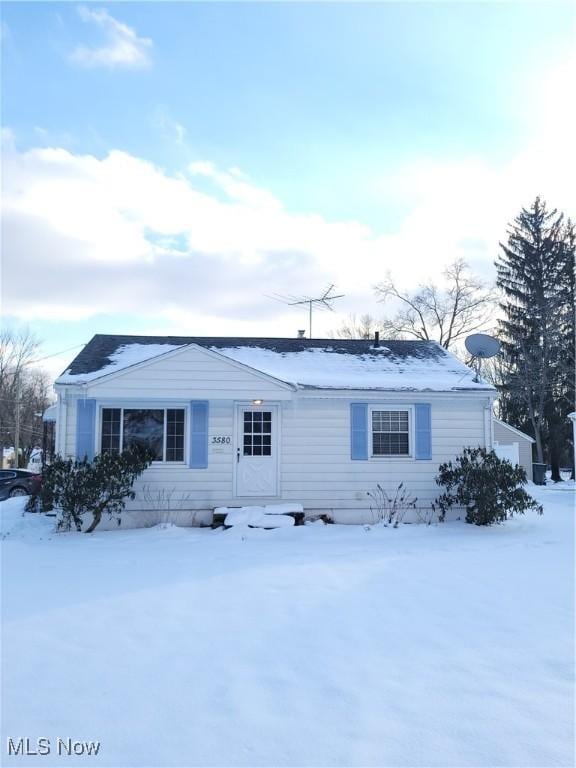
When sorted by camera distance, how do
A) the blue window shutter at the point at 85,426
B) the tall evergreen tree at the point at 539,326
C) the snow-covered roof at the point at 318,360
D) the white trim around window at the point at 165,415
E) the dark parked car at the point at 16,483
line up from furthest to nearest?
1. the tall evergreen tree at the point at 539,326
2. the dark parked car at the point at 16,483
3. the snow-covered roof at the point at 318,360
4. the white trim around window at the point at 165,415
5. the blue window shutter at the point at 85,426

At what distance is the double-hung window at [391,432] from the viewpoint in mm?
11758

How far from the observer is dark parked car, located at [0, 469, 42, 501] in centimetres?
1767

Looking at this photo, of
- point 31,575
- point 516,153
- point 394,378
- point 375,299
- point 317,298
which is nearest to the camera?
point 31,575

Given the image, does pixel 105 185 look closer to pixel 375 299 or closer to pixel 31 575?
pixel 31 575

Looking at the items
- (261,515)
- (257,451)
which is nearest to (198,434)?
(257,451)

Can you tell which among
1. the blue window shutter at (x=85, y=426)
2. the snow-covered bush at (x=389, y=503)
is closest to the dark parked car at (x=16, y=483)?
the blue window shutter at (x=85, y=426)

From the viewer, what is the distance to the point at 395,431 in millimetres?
11836

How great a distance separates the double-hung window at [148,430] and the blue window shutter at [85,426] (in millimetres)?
264

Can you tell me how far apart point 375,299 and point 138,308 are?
1791 centimetres

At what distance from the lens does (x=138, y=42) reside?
9.36 m

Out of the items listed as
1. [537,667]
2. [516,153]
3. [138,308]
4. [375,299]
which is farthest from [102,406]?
[375,299]

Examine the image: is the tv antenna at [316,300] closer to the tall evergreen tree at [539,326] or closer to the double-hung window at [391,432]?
the double-hung window at [391,432]

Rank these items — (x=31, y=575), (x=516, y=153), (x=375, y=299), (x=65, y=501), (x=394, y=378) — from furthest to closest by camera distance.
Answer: (x=375, y=299) → (x=394, y=378) → (x=516, y=153) → (x=65, y=501) → (x=31, y=575)

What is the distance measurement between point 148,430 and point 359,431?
4.51 meters
